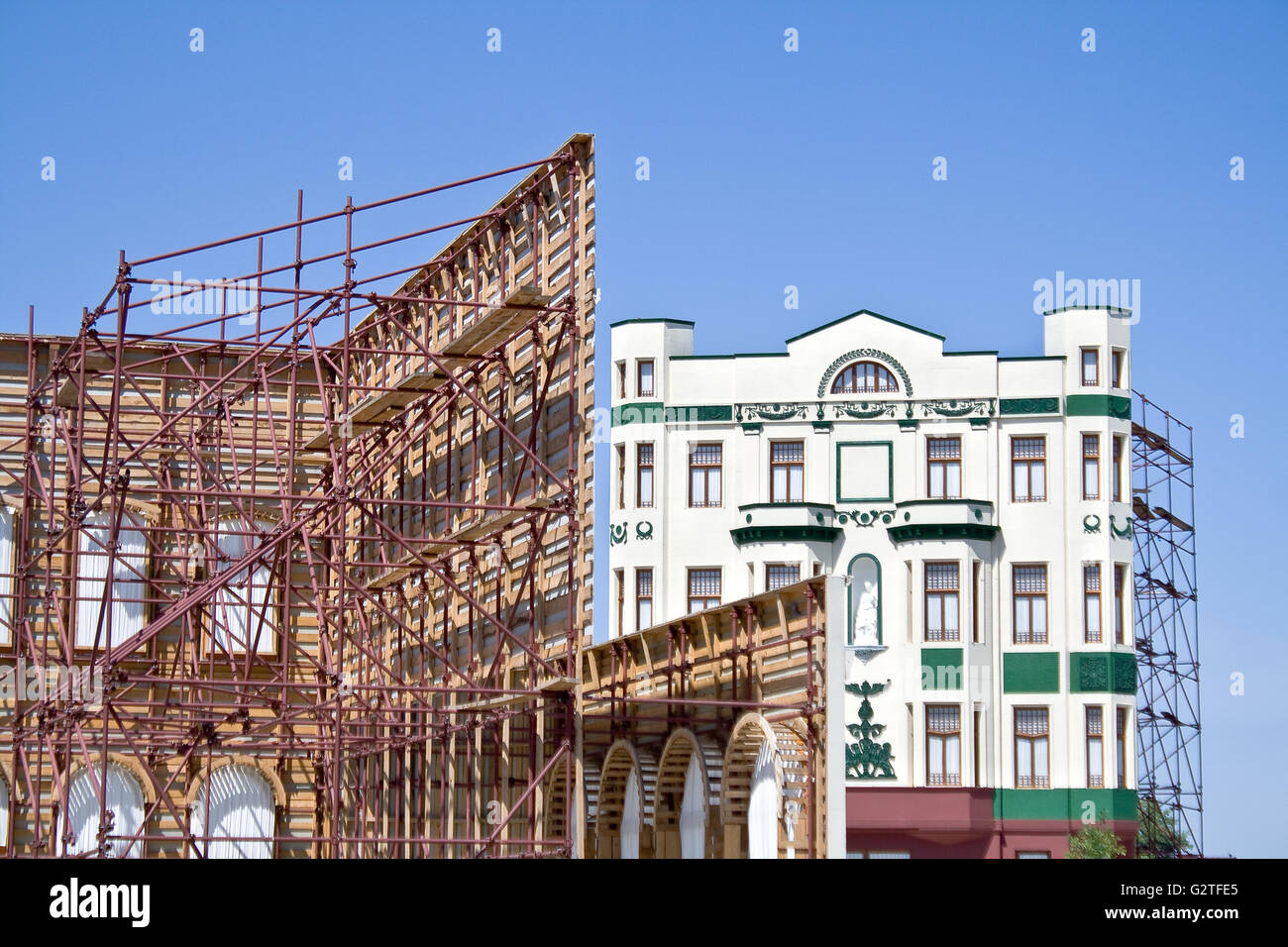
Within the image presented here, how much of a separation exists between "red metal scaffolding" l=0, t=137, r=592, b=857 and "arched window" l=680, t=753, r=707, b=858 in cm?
165

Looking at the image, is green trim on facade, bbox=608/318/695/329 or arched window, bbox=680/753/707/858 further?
green trim on facade, bbox=608/318/695/329

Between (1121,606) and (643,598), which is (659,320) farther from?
(1121,606)

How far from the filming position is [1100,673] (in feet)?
144

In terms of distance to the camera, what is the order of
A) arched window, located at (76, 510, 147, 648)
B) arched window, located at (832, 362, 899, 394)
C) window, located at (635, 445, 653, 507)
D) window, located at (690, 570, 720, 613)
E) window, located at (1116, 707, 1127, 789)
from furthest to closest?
1. window, located at (635, 445, 653, 507)
2. window, located at (690, 570, 720, 613)
3. arched window, located at (832, 362, 899, 394)
4. window, located at (1116, 707, 1127, 789)
5. arched window, located at (76, 510, 147, 648)

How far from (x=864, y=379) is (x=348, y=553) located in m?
14.7

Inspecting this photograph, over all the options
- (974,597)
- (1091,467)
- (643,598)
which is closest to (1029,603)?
(974,597)

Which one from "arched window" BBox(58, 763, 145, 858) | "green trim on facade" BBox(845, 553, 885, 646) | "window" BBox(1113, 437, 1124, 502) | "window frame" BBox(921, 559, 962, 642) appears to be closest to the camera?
Result: "arched window" BBox(58, 763, 145, 858)

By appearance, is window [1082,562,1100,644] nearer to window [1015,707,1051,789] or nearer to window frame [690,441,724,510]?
window [1015,707,1051,789]

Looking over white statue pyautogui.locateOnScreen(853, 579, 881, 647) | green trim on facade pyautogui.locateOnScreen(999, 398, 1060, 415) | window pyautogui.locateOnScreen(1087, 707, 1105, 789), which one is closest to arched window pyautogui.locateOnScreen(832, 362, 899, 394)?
green trim on facade pyautogui.locateOnScreen(999, 398, 1060, 415)

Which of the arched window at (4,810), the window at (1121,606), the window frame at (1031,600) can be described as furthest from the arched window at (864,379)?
the arched window at (4,810)

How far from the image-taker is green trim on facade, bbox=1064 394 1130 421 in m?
45.1
